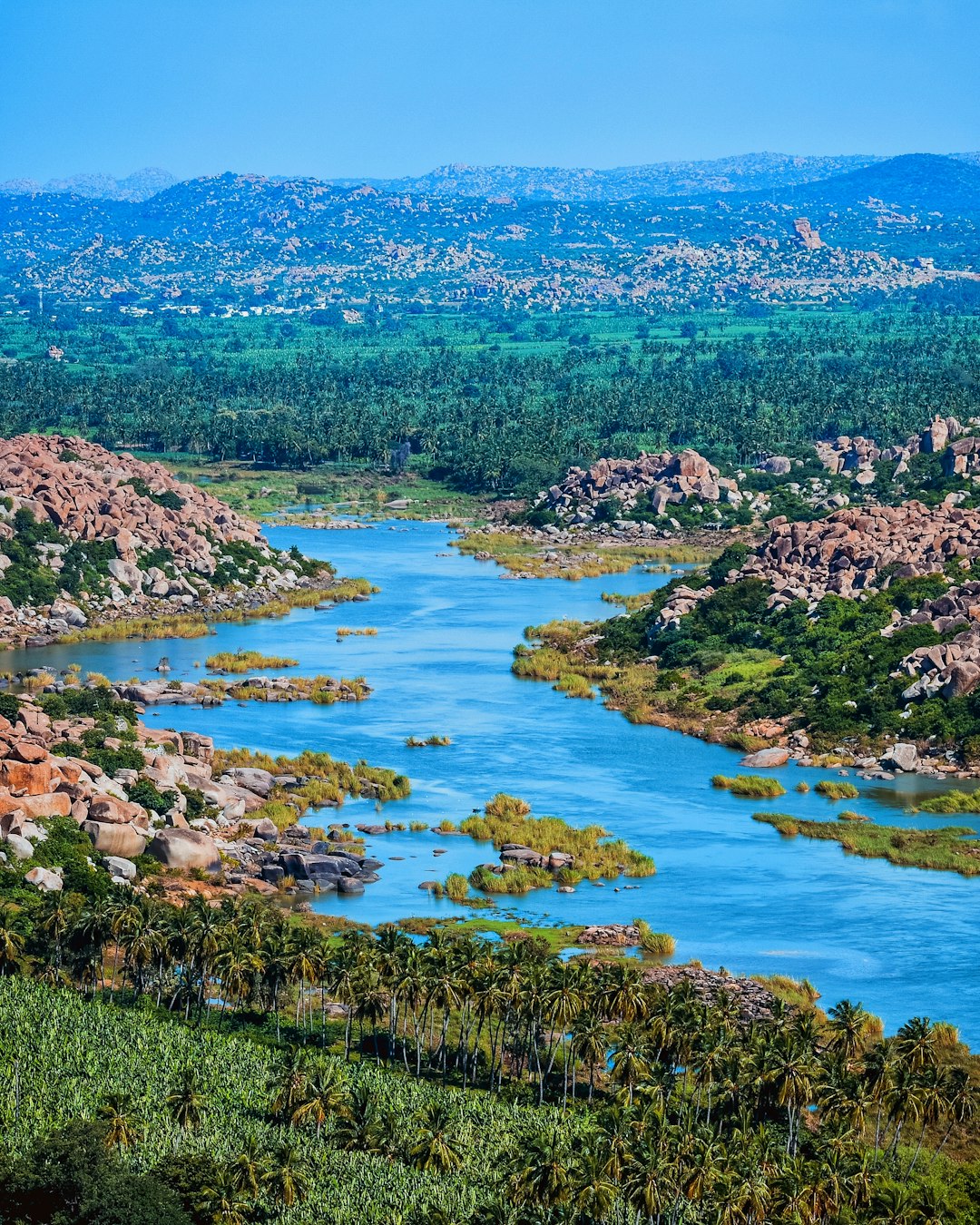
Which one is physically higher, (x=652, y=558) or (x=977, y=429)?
(x=977, y=429)

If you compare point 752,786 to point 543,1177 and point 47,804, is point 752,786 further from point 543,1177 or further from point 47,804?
point 543,1177

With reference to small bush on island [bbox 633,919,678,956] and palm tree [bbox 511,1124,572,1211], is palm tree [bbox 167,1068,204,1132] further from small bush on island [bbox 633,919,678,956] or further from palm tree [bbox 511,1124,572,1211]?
small bush on island [bbox 633,919,678,956]

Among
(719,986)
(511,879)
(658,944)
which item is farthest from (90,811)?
(719,986)

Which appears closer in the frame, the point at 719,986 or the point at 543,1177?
the point at 543,1177

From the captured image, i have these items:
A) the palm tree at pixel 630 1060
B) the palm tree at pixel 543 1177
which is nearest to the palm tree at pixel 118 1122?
the palm tree at pixel 543 1177

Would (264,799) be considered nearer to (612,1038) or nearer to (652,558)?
(612,1038)

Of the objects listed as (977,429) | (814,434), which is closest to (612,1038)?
(977,429)
